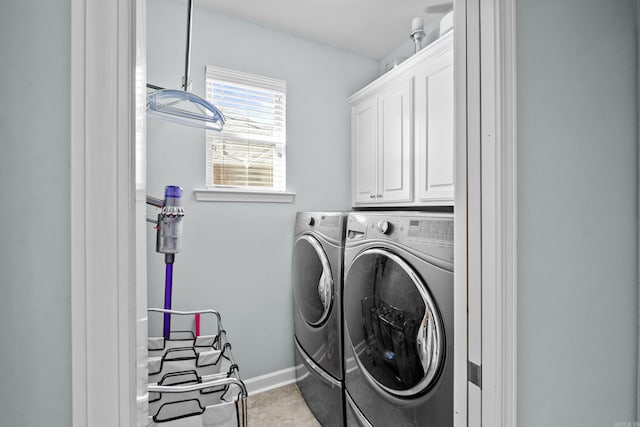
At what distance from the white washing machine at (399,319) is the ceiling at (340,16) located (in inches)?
55.7

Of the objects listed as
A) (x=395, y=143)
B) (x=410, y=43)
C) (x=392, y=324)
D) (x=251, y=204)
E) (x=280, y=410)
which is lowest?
(x=280, y=410)

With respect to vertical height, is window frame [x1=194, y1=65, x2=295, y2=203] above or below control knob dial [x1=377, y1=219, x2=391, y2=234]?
above

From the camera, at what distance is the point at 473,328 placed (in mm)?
787

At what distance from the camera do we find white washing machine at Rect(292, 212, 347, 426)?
165 centimetres

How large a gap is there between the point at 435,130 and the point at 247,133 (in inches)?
49.9

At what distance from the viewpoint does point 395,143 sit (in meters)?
2.06
